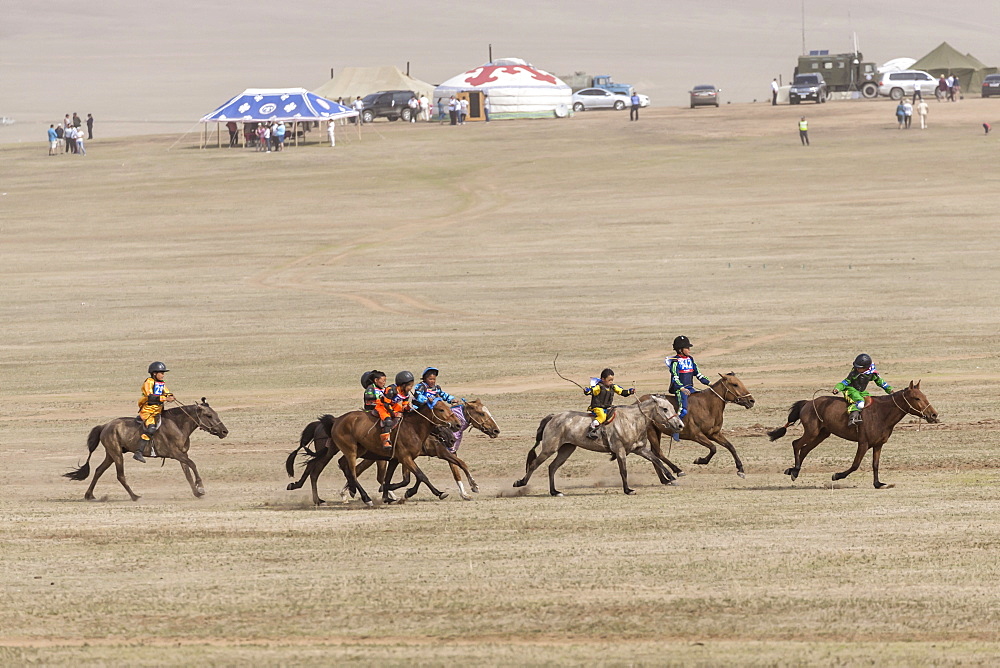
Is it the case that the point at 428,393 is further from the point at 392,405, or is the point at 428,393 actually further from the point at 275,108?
the point at 275,108

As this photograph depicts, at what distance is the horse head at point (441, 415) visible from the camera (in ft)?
55.6

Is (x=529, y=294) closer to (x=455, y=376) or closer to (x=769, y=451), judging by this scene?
(x=455, y=376)

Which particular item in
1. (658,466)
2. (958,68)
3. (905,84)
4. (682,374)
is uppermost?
(958,68)

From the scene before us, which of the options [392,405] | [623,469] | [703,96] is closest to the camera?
[392,405]

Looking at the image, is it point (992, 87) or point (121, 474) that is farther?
point (992, 87)

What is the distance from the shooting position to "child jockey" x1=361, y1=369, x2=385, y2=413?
17109 millimetres

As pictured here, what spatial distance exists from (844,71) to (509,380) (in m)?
78.7

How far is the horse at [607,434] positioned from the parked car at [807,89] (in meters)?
78.7

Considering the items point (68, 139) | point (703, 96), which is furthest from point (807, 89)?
point (68, 139)

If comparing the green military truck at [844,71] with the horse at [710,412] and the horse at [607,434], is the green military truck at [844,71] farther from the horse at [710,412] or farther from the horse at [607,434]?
the horse at [607,434]

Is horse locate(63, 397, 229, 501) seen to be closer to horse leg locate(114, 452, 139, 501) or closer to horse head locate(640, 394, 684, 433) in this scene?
horse leg locate(114, 452, 139, 501)

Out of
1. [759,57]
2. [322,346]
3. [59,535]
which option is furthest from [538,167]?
[759,57]

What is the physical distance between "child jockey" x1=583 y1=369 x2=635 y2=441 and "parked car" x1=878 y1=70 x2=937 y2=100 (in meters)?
80.4

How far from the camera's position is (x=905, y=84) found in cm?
9344
